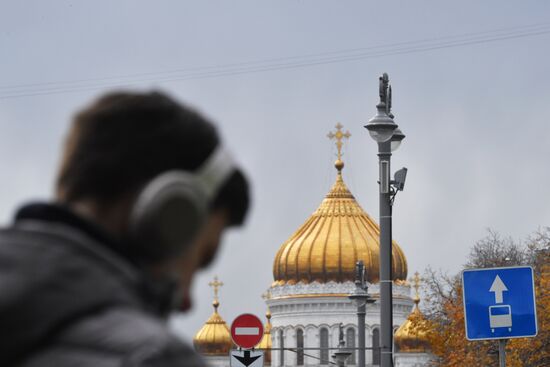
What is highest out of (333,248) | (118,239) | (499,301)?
(333,248)

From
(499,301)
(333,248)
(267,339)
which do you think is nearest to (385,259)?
(499,301)

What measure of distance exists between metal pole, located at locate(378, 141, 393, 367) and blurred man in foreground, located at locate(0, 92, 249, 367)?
1860 cm

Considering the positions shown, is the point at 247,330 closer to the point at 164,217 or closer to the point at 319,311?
the point at 164,217

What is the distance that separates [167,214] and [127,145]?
0.11m

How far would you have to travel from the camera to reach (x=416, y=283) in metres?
88.0

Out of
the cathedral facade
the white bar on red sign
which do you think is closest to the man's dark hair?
the white bar on red sign

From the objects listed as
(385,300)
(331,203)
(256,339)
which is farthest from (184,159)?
(331,203)

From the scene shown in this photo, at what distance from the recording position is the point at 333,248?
108m

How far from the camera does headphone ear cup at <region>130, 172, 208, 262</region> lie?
2135mm

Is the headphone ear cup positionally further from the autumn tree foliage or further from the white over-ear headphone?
the autumn tree foliage

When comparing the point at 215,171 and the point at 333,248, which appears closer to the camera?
the point at 215,171

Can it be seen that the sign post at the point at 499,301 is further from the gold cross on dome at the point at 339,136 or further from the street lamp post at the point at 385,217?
the gold cross on dome at the point at 339,136

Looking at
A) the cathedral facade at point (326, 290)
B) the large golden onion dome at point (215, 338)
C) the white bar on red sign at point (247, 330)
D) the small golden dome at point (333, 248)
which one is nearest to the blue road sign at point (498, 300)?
the white bar on red sign at point (247, 330)

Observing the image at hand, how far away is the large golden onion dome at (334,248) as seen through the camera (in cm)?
10662
